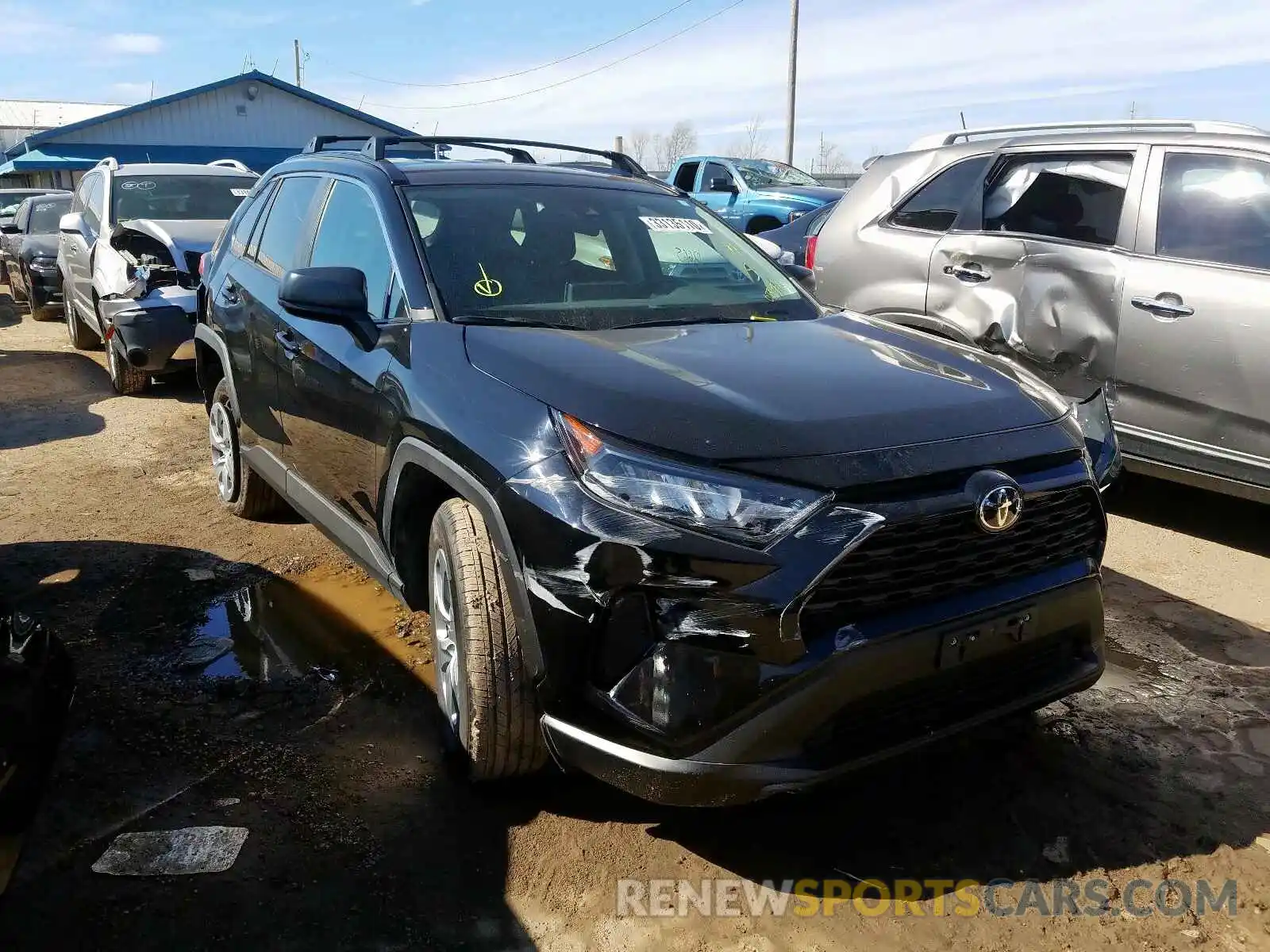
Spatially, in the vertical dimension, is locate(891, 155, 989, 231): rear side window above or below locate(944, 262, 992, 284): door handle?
above

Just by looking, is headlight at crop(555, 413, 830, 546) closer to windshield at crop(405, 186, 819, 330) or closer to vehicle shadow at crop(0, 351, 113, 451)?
windshield at crop(405, 186, 819, 330)

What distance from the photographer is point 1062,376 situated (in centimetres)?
494

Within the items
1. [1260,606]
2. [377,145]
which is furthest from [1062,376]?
[377,145]

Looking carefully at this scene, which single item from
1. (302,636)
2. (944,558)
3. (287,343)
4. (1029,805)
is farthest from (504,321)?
(1029,805)

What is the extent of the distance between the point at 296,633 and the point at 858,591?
2.50 m

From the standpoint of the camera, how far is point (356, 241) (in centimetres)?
352

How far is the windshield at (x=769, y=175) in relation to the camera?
14930 millimetres

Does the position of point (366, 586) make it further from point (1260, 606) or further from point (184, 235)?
point (184, 235)

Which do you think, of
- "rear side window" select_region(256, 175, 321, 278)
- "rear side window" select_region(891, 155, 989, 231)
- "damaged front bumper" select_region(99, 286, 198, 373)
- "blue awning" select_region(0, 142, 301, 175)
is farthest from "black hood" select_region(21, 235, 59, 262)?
"blue awning" select_region(0, 142, 301, 175)

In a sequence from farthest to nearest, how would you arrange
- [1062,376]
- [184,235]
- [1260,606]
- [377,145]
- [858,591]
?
[184,235] < [1062,376] < [1260,606] < [377,145] < [858,591]

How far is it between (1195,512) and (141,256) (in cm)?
734

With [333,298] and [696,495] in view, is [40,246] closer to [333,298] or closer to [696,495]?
[333,298]

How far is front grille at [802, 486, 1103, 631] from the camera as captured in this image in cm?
220

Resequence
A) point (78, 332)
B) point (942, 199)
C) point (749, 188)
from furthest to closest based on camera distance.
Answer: point (749, 188), point (78, 332), point (942, 199)
